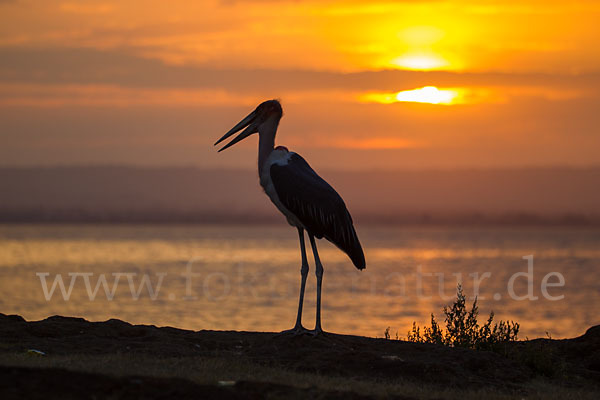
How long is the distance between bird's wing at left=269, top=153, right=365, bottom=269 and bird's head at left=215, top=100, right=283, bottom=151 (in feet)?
4.08

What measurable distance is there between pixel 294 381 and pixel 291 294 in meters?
45.5

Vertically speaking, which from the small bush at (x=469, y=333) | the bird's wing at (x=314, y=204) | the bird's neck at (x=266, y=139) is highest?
the bird's neck at (x=266, y=139)

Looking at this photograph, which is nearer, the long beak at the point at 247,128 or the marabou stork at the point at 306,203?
the marabou stork at the point at 306,203

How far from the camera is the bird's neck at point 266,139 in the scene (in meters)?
15.1

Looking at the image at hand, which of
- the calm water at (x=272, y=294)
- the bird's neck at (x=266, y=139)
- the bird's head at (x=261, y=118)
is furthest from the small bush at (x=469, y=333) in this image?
the calm water at (x=272, y=294)

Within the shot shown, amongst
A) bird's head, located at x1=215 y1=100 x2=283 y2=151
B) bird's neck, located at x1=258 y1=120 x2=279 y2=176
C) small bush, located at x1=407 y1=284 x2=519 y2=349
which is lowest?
small bush, located at x1=407 y1=284 x2=519 y2=349

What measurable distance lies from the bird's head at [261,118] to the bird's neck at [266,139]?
0.02 metres

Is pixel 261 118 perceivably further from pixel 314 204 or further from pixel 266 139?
pixel 314 204

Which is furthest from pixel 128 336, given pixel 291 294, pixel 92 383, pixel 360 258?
pixel 291 294

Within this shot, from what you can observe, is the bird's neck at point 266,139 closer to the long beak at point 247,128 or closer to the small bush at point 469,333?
the long beak at point 247,128

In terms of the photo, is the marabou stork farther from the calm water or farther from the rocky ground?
the calm water

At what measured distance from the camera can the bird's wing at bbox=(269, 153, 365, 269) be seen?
14.2 meters

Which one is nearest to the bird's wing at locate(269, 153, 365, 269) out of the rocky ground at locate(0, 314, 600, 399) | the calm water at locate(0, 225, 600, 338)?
the rocky ground at locate(0, 314, 600, 399)

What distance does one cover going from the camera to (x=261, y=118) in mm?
15594
